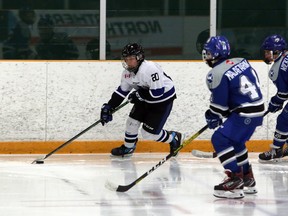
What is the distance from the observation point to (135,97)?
24.1 feet

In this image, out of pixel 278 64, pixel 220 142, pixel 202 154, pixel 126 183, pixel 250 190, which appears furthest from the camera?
pixel 202 154

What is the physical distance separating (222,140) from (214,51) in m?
0.55

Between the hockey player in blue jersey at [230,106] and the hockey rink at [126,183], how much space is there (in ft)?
0.49

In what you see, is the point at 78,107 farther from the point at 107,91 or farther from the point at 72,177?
the point at 72,177

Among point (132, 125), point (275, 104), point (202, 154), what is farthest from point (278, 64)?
point (132, 125)

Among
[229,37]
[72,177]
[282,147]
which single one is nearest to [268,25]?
[229,37]

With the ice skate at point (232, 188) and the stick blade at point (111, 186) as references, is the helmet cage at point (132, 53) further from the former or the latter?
the ice skate at point (232, 188)

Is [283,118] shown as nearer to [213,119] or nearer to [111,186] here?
[213,119]

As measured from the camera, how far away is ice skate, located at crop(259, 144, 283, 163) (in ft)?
24.1

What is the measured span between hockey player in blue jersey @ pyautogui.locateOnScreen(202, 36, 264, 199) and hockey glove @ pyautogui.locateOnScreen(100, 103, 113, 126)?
5.87 ft

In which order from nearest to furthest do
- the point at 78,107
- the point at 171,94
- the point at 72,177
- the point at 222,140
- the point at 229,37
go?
the point at 222,140 → the point at 72,177 → the point at 171,94 → the point at 78,107 → the point at 229,37

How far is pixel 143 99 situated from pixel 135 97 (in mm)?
83

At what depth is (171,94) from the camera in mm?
7328

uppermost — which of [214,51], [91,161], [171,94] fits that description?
[214,51]
